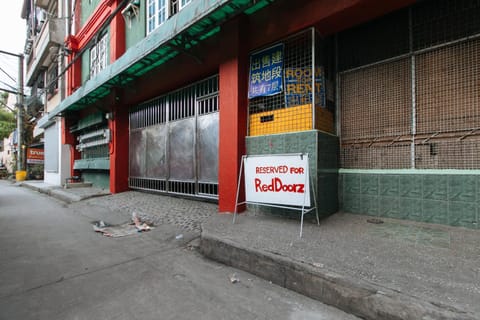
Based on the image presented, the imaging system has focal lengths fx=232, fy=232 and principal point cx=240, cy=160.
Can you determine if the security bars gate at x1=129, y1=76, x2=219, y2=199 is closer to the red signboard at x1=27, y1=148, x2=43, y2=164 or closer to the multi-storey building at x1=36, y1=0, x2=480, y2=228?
the multi-storey building at x1=36, y1=0, x2=480, y2=228

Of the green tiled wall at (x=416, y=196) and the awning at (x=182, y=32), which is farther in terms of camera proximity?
the awning at (x=182, y=32)

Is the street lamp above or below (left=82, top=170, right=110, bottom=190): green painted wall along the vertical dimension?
above

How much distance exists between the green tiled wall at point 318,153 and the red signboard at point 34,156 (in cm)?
2306

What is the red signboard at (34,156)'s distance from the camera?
19473mm

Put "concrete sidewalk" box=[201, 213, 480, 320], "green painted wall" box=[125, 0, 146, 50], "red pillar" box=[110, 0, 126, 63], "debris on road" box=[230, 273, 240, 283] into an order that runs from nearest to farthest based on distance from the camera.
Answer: "concrete sidewalk" box=[201, 213, 480, 320], "debris on road" box=[230, 273, 240, 283], "green painted wall" box=[125, 0, 146, 50], "red pillar" box=[110, 0, 126, 63]

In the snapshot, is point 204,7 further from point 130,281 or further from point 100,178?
point 100,178

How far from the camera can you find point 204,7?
14.4 feet

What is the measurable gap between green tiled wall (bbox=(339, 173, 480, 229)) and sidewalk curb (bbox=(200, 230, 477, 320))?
236cm

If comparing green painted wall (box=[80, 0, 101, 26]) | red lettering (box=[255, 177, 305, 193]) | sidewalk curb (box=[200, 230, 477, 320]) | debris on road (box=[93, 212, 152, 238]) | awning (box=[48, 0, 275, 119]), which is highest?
green painted wall (box=[80, 0, 101, 26])

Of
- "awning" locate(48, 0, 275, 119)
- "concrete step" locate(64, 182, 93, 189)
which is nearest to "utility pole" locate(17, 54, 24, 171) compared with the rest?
"concrete step" locate(64, 182, 93, 189)

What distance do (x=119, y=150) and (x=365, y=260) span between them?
9506mm

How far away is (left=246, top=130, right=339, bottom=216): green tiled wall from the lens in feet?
13.4

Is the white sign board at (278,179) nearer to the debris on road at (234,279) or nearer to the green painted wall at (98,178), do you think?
the debris on road at (234,279)

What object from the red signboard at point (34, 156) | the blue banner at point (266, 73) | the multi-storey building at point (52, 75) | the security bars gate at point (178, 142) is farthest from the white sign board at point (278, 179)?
the red signboard at point (34, 156)
